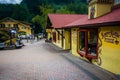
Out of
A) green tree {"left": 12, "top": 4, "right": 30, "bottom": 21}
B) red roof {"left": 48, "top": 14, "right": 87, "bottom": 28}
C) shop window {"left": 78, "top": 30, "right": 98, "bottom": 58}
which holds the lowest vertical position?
shop window {"left": 78, "top": 30, "right": 98, "bottom": 58}

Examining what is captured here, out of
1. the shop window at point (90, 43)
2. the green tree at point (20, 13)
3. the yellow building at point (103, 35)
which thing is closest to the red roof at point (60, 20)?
the yellow building at point (103, 35)

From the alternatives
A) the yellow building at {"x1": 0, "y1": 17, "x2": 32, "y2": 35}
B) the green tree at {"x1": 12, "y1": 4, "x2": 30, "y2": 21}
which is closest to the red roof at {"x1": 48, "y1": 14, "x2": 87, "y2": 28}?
the yellow building at {"x1": 0, "y1": 17, "x2": 32, "y2": 35}

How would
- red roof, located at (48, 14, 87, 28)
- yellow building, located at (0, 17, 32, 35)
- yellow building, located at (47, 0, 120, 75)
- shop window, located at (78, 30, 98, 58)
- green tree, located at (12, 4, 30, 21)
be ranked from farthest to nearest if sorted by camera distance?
green tree, located at (12, 4, 30, 21) → yellow building, located at (0, 17, 32, 35) → red roof, located at (48, 14, 87, 28) → shop window, located at (78, 30, 98, 58) → yellow building, located at (47, 0, 120, 75)

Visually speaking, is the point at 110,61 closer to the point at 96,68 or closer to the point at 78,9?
the point at 96,68

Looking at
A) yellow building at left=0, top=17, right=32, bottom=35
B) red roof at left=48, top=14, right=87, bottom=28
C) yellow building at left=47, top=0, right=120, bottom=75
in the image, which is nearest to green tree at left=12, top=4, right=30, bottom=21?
yellow building at left=0, top=17, right=32, bottom=35

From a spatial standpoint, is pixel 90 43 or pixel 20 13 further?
pixel 20 13

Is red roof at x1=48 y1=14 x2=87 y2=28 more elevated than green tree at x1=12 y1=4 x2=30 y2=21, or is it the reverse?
green tree at x1=12 y1=4 x2=30 y2=21

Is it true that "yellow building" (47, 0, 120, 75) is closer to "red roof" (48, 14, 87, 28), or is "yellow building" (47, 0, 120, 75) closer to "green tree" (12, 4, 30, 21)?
"red roof" (48, 14, 87, 28)

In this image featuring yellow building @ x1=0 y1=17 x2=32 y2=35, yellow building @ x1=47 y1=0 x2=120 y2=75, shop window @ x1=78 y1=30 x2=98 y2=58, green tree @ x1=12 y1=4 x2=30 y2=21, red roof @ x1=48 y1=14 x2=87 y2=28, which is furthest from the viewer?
green tree @ x1=12 y1=4 x2=30 y2=21

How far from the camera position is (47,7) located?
58750 millimetres

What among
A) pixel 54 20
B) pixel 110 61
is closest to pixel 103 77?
pixel 110 61

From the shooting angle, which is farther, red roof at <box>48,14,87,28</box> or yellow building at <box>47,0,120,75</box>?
red roof at <box>48,14,87,28</box>

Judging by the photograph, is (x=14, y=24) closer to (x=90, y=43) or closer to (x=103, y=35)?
(x=90, y=43)

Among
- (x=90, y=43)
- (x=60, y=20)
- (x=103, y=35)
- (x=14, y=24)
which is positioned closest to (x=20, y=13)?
(x=14, y=24)
